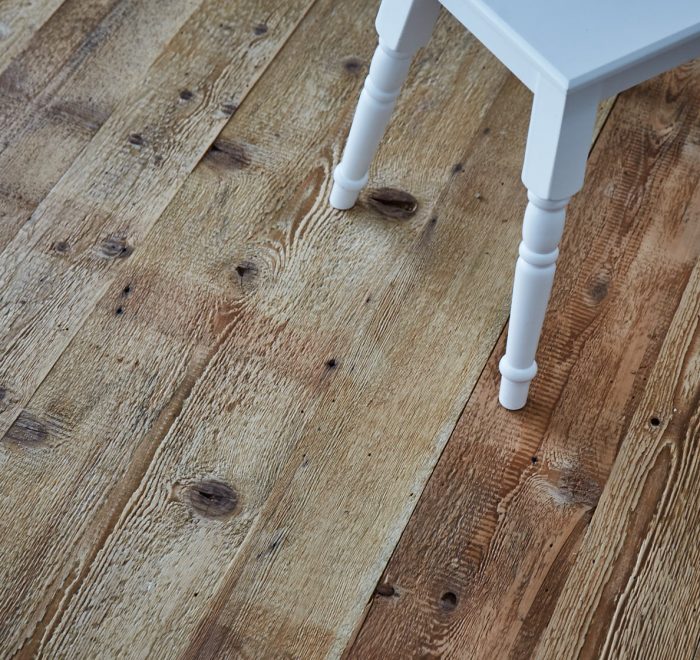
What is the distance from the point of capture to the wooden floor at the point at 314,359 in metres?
0.94

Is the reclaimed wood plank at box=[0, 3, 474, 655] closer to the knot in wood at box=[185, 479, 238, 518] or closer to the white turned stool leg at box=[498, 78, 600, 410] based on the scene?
the knot in wood at box=[185, 479, 238, 518]

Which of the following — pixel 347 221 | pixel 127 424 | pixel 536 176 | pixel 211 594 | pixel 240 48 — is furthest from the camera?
pixel 240 48

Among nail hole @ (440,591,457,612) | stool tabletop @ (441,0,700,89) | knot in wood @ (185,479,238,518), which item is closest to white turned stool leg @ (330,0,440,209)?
stool tabletop @ (441,0,700,89)

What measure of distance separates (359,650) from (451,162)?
0.65 meters

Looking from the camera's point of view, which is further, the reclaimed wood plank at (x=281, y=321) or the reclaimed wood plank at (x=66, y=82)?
the reclaimed wood plank at (x=66, y=82)

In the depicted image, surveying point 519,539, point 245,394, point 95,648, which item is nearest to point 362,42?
point 245,394

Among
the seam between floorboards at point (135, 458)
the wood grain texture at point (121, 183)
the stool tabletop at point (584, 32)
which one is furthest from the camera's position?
the wood grain texture at point (121, 183)

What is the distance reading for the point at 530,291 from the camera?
3.02 feet

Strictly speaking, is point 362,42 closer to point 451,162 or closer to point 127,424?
point 451,162

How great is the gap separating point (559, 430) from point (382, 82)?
428 millimetres

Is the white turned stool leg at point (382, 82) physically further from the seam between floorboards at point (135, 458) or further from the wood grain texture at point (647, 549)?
the wood grain texture at point (647, 549)

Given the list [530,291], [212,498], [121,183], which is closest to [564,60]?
[530,291]

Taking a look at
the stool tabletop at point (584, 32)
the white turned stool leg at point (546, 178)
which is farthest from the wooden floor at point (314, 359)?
the stool tabletop at point (584, 32)

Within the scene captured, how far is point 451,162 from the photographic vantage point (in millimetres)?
1284
